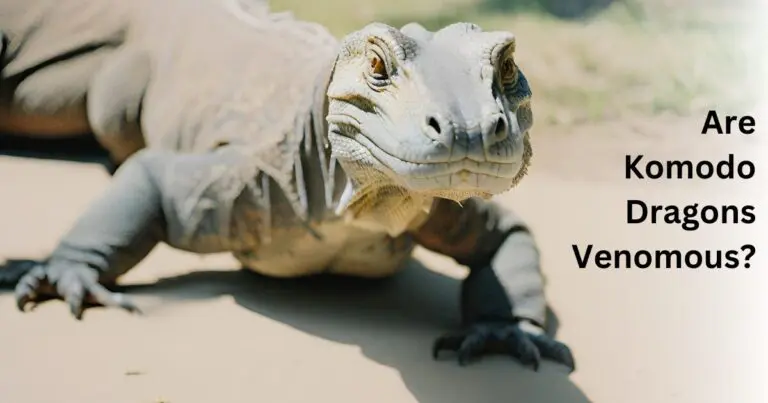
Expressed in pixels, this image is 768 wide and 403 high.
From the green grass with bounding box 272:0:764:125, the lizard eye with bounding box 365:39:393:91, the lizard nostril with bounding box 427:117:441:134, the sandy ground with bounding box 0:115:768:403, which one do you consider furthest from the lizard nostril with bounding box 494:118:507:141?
the green grass with bounding box 272:0:764:125

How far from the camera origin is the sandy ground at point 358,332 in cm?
363

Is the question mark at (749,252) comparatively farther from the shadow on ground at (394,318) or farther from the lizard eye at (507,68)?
the lizard eye at (507,68)

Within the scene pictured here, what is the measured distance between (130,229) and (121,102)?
5.38 ft

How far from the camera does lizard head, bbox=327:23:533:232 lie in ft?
9.86

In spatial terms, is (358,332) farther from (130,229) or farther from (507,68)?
(507,68)

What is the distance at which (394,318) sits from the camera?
14.4ft

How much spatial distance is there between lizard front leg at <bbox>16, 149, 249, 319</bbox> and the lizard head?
773mm

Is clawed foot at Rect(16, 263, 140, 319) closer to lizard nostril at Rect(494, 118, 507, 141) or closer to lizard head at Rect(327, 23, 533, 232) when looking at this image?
lizard head at Rect(327, 23, 533, 232)

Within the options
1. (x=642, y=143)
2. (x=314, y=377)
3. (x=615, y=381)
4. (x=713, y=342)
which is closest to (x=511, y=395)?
(x=615, y=381)

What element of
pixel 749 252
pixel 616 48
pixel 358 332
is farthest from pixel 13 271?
pixel 616 48

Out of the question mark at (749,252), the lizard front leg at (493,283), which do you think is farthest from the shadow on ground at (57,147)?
the question mark at (749,252)

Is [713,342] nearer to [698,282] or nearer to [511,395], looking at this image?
[698,282]

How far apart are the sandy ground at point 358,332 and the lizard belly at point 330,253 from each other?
16cm

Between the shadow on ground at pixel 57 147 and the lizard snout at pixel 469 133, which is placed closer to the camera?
the lizard snout at pixel 469 133
